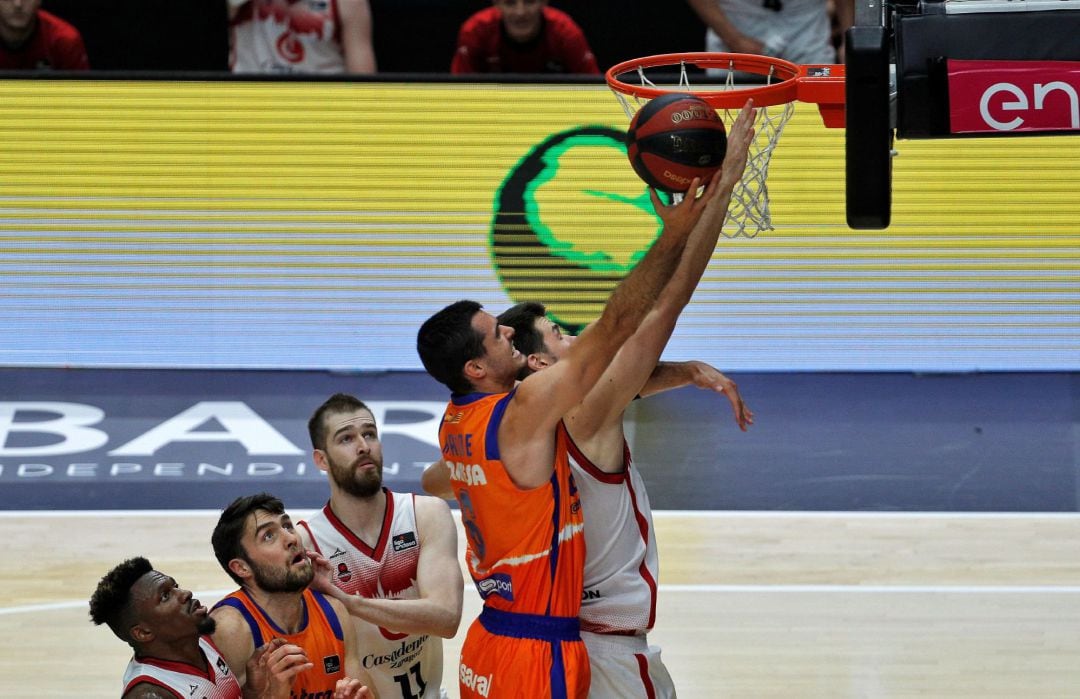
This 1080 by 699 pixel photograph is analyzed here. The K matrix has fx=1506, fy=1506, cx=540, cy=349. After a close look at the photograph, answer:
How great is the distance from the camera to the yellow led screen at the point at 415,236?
953cm

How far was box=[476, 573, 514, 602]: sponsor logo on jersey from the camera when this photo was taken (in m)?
4.72

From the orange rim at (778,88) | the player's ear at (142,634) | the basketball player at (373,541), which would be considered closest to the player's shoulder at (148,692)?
the player's ear at (142,634)

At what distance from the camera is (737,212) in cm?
527

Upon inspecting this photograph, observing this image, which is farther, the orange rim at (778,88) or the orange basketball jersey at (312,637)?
the orange basketball jersey at (312,637)

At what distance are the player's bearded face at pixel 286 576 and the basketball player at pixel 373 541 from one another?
48 cm

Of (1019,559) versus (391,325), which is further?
(391,325)

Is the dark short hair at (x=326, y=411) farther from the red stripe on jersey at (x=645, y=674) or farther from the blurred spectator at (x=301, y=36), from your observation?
the blurred spectator at (x=301, y=36)

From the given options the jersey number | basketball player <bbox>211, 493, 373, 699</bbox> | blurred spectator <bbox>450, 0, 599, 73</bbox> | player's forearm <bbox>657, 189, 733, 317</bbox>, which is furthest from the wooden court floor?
blurred spectator <bbox>450, 0, 599, 73</bbox>

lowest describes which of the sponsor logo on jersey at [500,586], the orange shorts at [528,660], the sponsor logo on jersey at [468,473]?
the orange shorts at [528,660]

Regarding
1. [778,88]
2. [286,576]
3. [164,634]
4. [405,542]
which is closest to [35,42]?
[405,542]

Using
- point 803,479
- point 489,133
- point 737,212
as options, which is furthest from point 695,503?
point 737,212

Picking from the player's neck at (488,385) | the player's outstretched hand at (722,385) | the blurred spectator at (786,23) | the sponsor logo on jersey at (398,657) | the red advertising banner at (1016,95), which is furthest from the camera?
the blurred spectator at (786,23)

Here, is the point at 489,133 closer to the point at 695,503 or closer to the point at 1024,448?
the point at 695,503

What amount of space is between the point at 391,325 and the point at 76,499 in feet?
7.62
